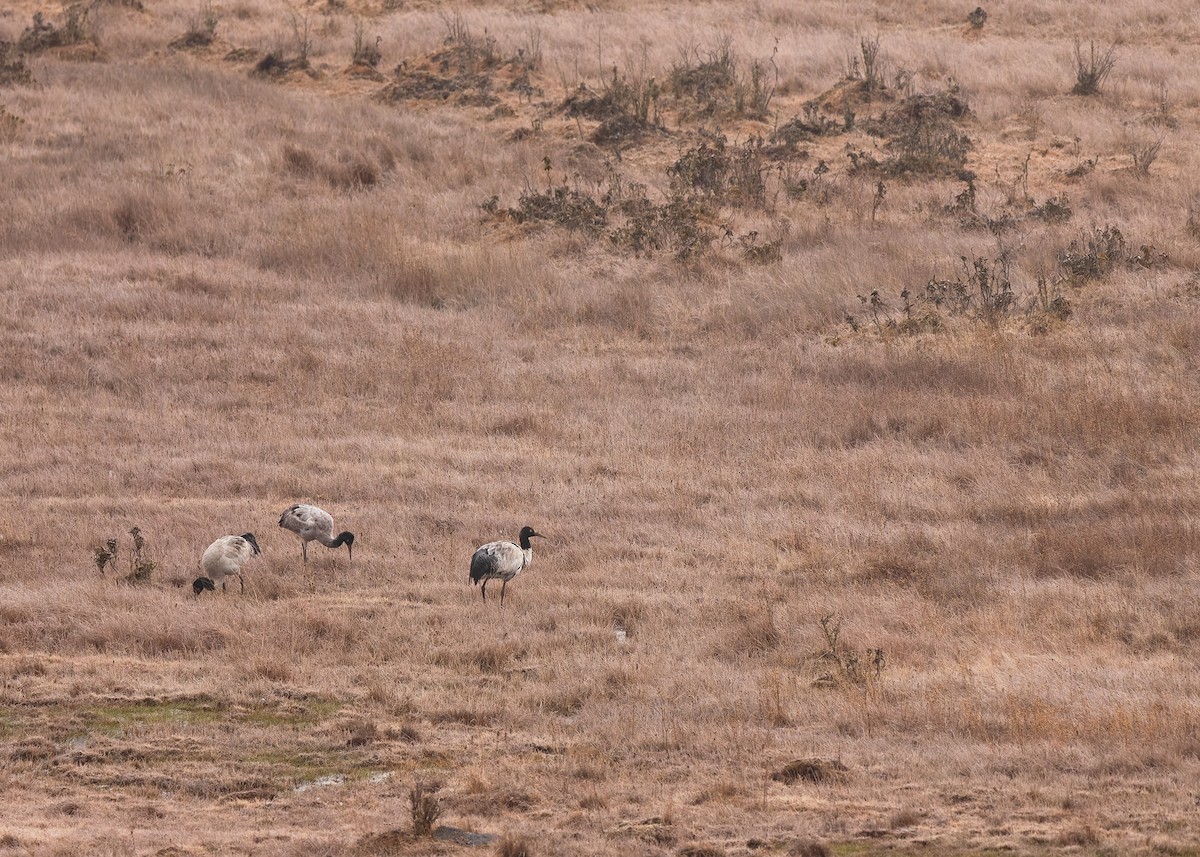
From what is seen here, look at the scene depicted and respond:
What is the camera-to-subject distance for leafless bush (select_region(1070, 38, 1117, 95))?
→ 94.5ft

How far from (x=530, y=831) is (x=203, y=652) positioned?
387 centimetres

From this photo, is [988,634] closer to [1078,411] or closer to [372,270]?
[1078,411]

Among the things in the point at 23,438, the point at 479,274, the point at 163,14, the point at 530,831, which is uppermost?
the point at 163,14


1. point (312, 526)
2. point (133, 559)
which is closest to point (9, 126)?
point (133, 559)

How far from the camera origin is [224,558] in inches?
455

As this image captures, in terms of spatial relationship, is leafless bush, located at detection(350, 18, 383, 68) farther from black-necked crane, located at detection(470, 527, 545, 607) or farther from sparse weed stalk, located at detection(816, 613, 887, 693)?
sparse weed stalk, located at detection(816, 613, 887, 693)

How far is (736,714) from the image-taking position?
9.62 metres

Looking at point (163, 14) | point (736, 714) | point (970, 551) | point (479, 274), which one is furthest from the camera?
point (163, 14)

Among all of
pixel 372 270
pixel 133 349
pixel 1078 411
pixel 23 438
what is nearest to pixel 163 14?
pixel 372 270

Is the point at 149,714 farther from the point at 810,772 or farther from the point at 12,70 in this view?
the point at 12,70

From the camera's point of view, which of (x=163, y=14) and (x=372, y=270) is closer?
(x=372, y=270)

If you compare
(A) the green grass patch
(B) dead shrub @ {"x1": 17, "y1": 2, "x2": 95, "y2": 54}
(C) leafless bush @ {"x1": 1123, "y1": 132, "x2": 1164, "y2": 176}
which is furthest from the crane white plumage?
(B) dead shrub @ {"x1": 17, "y1": 2, "x2": 95, "y2": 54}

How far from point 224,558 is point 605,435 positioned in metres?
5.62

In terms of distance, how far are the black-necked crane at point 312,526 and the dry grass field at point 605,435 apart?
8.2 inches
